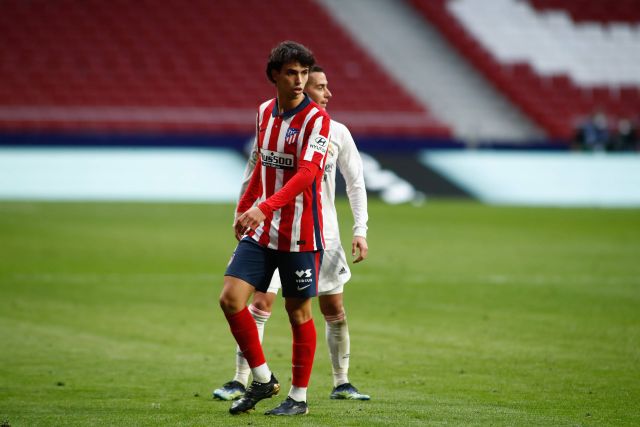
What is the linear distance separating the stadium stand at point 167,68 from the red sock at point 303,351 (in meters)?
23.1

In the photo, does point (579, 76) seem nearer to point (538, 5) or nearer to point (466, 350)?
point (538, 5)

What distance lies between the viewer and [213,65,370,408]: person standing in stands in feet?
22.2

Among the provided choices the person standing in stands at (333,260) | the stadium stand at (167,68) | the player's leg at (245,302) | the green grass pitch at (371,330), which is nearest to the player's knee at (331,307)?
the person standing in stands at (333,260)

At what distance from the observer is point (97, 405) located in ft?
20.9

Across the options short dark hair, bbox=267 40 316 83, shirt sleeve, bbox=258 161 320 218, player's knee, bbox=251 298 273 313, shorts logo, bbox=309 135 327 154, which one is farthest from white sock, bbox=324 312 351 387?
short dark hair, bbox=267 40 316 83

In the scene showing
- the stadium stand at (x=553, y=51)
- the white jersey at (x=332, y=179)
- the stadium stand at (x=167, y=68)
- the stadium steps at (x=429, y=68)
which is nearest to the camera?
the white jersey at (x=332, y=179)

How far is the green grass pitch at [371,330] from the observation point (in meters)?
6.37

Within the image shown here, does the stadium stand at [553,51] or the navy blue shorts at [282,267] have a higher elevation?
the stadium stand at [553,51]

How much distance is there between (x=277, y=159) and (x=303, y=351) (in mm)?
1122

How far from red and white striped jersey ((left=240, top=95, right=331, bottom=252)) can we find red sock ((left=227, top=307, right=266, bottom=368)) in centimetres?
44

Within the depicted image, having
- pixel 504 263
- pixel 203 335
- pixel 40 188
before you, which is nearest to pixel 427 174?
pixel 40 188

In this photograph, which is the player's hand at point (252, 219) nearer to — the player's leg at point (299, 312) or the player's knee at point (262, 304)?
the player's leg at point (299, 312)

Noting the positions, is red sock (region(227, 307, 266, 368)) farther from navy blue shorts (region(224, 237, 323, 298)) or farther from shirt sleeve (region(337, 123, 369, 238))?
shirt sleeve (region(337, 123, 369, 238))

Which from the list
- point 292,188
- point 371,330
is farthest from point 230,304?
point 371,330
